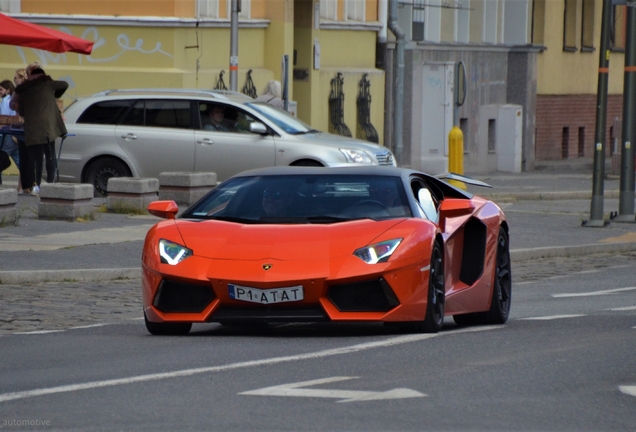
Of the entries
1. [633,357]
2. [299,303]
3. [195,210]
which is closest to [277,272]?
[299,303]

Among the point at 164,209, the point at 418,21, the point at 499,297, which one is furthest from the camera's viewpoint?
the point at 418,21

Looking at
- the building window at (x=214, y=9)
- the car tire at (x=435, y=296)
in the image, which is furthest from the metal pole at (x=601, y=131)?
the car tire at (x=435, y=296)

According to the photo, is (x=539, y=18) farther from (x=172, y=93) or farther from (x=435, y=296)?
(x=435, y=296)

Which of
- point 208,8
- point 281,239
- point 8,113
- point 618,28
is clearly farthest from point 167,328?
point 618,28

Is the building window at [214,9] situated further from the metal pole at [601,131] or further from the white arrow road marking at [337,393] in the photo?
the white arrow road marking at [337,393]

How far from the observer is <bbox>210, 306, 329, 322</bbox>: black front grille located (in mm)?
9578

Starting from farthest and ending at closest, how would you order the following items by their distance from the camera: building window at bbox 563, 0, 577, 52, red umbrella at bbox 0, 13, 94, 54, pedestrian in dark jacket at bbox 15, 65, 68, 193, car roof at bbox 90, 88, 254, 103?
building window at bbox 563, 0, 577, 52
car roof at bbox 90, 88, 254, 103
pedestrian in dark jacket at bbox 15, 65, 68, 193
red umbrella at bbox 0, 13, 94, 54

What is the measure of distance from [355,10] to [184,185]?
17.5 metres

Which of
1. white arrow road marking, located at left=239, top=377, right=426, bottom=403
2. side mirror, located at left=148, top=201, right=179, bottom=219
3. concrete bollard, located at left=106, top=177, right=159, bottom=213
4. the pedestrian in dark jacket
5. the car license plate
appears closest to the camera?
white arrow road marking, located at left=239, top=377, right=426, bottom=403

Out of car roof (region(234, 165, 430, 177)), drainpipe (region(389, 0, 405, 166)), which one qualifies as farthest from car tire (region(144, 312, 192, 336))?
drainpipe (region(389, 0, 405, 166))

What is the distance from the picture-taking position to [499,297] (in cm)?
1138

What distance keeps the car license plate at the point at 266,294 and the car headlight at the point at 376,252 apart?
42 centimetres

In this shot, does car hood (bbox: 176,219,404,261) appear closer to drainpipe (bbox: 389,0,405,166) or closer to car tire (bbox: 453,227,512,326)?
car tire (bbox: 453,227,512,326)

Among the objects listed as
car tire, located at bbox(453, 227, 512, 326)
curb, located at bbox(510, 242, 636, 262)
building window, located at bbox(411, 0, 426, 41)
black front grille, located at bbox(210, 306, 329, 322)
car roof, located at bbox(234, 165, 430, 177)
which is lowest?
curb, located at bbox(510, 242, 636, 262)
